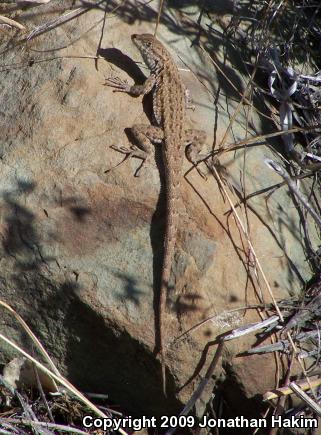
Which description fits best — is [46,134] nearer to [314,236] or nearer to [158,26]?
[158,26]

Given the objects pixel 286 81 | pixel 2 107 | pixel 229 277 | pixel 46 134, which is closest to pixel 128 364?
pixel 229 277

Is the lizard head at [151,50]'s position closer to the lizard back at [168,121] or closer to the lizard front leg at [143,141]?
the lizard back at [168,121]

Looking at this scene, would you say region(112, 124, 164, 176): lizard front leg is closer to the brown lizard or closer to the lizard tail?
the brown lizard

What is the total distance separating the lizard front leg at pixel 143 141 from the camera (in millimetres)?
4160

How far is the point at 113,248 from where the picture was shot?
12.8 feet

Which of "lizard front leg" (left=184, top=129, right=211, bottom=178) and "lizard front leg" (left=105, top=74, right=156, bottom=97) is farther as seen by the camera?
"lizard front leg" (left=105, top=74, right=156, bottom=97)

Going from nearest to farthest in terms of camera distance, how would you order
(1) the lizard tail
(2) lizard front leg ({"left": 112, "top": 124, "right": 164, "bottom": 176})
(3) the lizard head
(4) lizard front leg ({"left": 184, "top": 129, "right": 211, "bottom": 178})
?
(1) the lizard tail, (2) lizard front leg ({"left": 112, "top": 124, "right": 164, "bottom": 176}), (4) lizard front leg ({"left": 184, "top": 129, "right": 211, "bottom": 178}), (3) the lizard head

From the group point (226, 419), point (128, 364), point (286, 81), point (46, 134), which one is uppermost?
point (286, 81)

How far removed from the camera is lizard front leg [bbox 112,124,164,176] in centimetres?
416

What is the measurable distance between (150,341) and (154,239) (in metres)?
0.69

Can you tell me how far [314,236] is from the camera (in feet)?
14.7

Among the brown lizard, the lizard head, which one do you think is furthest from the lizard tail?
the lizard head

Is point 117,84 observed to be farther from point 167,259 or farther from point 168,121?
point 167,259

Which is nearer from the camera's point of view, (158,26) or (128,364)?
(128,364)
